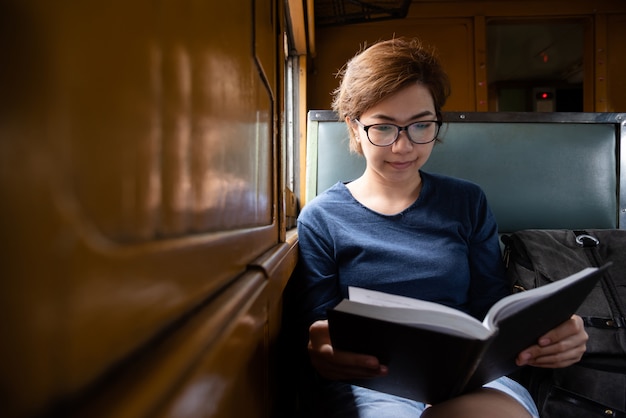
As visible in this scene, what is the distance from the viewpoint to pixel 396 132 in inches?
44.5

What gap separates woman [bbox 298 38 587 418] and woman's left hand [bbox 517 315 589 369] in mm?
289

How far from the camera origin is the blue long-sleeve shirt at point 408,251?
109 centimetres

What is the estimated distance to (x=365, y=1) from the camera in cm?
327

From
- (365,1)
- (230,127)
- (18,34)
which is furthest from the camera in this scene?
(365,1)

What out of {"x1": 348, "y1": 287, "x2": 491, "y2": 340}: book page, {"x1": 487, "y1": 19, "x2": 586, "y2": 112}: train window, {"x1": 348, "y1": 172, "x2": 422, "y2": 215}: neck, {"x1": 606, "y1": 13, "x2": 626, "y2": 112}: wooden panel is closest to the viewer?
{"x1": 348, "y1": 287, "x2": 491, "y2": 340}: book page

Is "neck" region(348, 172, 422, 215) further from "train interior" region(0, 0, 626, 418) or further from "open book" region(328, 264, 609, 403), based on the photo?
"open book" region(328, 264, 609, 403)

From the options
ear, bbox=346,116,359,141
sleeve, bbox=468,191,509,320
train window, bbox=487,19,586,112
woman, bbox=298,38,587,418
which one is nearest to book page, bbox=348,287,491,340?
woman, bbox=298,38,587,418

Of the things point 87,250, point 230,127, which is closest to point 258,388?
point 230,127

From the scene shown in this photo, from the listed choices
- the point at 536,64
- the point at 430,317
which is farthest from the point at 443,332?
the point at 536,64

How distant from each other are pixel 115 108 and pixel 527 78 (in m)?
7.53

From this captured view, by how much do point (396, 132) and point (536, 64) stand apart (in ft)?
19.4

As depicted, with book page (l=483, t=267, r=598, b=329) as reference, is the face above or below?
above

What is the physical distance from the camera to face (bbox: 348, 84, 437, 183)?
1.12 metres

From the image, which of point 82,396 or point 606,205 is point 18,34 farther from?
point 606,205
